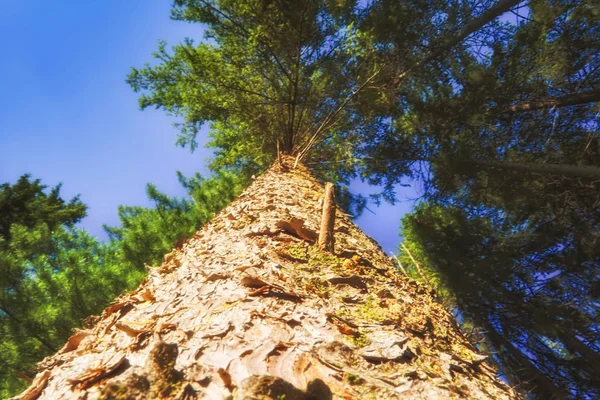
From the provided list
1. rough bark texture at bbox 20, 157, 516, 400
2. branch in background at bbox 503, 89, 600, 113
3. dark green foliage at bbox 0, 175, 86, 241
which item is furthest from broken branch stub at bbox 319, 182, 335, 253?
dark green foliage at bbox 0, 175, 86, 241

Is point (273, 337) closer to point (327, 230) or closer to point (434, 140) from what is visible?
point (327, 230)

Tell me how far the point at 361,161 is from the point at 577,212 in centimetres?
503

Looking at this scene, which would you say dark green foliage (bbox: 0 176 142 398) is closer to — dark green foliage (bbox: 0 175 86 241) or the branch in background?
dark green foliage (bbox: 0 175 86 241)

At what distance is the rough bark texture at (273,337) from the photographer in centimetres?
107

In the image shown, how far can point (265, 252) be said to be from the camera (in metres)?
2.06

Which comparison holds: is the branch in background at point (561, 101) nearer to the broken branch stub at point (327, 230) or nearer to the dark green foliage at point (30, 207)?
the broken branch stub at point (327, 230)

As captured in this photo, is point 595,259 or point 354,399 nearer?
point 354,399

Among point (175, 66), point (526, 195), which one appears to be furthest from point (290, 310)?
point (526, 195)

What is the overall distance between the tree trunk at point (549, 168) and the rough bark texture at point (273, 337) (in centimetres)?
509

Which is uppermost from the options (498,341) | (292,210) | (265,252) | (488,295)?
(488,295)

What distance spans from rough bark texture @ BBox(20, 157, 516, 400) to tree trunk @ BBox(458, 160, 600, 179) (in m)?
5.09

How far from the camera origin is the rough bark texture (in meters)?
1.07

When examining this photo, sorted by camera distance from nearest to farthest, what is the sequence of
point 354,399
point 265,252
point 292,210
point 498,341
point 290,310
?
point 354,399, point 290,310, point 265,252, point 292,210, point 498,341

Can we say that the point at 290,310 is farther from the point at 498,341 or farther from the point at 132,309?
the point at 498,341
